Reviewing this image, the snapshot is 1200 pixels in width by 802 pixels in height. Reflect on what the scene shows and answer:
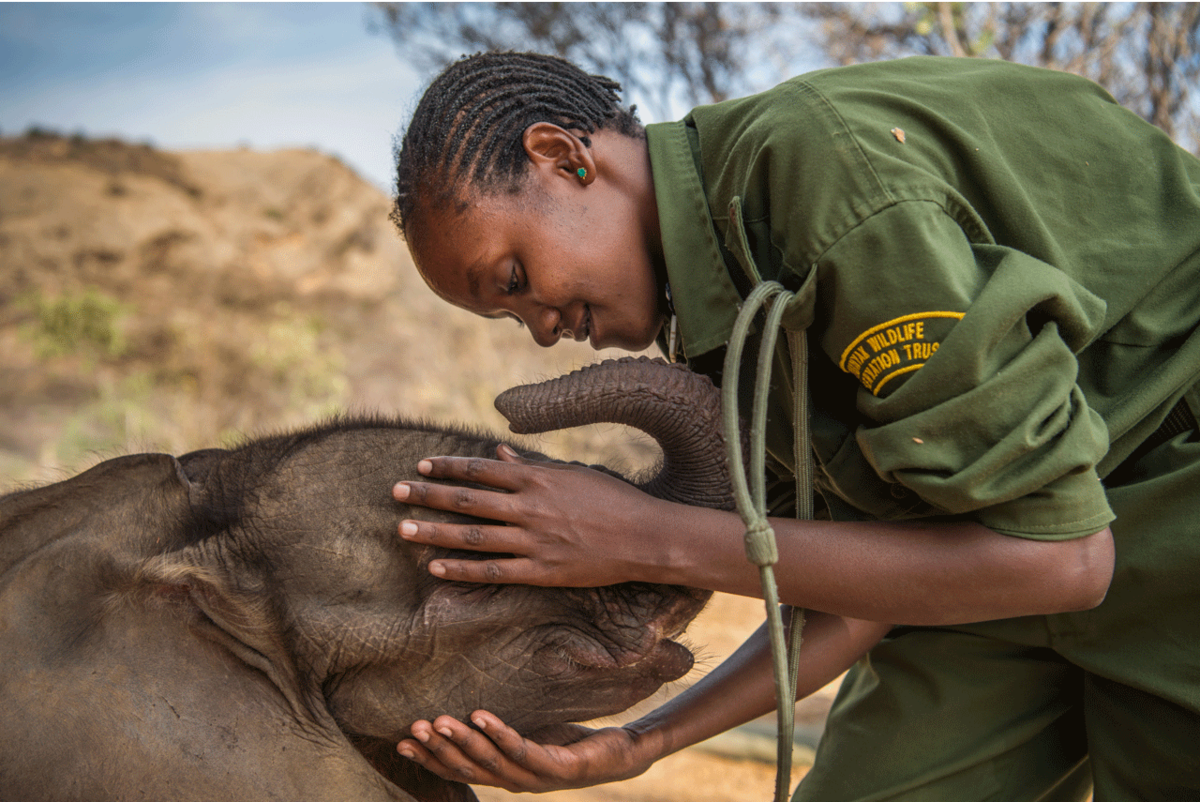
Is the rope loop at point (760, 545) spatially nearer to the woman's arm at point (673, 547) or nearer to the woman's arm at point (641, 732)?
the woman's arm at point (673, 547)

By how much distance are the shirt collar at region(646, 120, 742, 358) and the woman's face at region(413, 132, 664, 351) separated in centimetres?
10

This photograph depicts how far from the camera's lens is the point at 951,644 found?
2.51 m

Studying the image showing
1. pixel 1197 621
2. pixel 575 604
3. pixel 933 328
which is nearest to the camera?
pixel 933 328

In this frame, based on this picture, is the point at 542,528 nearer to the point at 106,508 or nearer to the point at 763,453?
the point at 763,453

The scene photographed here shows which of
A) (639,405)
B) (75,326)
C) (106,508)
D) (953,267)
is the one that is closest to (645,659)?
(639,405)

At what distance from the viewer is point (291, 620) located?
Result: 179 cm

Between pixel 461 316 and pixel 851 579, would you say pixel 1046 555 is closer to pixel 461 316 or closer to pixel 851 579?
pixel 851 579

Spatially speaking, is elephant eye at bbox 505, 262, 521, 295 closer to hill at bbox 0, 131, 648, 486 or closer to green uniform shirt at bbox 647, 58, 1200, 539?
green uniform shirt at bbox 647, 58, 1200, 539

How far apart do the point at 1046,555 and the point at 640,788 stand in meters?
3.24

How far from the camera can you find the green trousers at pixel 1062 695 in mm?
1984

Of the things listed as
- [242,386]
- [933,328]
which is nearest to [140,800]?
[933,328]

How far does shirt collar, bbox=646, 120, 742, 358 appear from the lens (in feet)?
6.54

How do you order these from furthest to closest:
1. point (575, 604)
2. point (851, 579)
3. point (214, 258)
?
point (214, 258)
point (575, 604)
point (851, 579)

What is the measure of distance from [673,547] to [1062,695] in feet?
4.68
